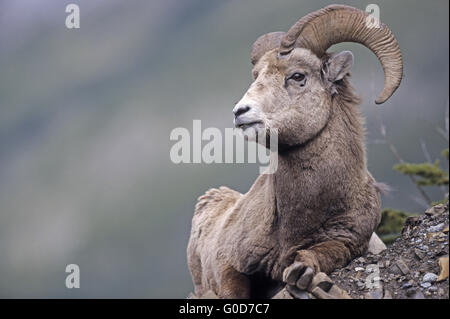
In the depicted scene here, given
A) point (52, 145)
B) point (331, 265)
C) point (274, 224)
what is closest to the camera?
point (331, 265)

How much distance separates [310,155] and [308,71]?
94 centimetres

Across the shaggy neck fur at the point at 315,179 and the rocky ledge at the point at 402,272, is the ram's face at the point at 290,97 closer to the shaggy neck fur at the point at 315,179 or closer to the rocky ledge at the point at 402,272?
the shaggy neck fur at the point at 315,179

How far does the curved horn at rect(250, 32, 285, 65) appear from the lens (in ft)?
27.3

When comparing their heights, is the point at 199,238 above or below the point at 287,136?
below

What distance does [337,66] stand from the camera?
26.4 feet

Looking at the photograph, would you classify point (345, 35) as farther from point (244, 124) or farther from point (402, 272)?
point (402, 272)

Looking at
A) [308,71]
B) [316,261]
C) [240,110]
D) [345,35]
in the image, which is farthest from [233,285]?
[345,35]

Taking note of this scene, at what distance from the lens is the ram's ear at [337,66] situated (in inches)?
316
